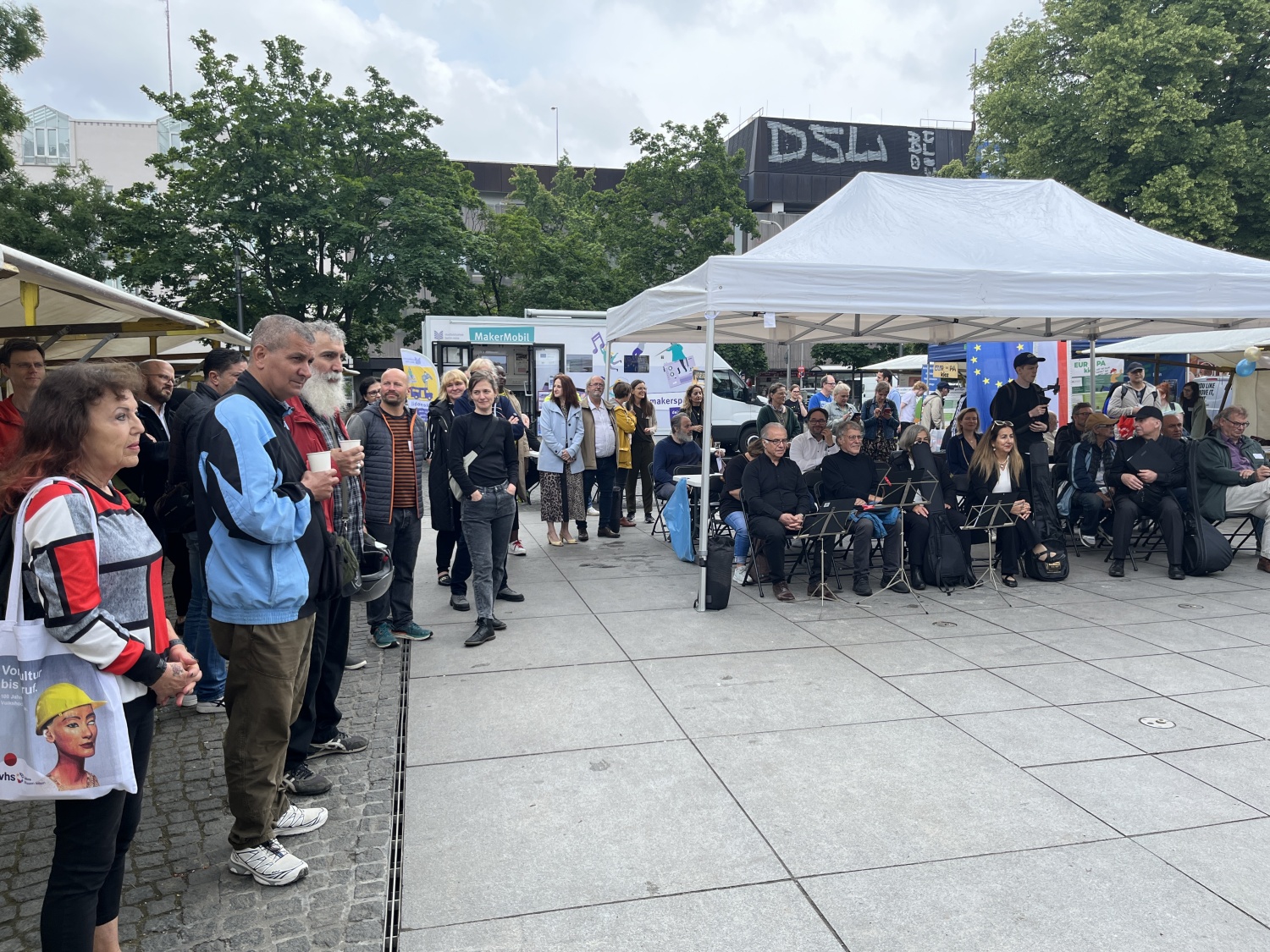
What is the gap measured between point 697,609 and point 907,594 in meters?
1.91

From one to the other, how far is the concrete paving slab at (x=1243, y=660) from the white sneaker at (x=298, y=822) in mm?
5167

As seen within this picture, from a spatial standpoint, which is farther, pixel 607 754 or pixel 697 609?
pixel 697 609

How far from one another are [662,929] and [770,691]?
2280 mm

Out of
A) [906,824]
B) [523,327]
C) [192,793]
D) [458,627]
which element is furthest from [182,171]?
[906,824]

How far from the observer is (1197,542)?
778 centimetres

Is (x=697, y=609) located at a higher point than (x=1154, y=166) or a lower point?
lower

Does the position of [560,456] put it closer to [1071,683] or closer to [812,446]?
[812,446]

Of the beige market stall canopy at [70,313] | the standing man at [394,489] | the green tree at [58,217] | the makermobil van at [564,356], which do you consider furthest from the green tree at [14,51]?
the standing man at [394,489]

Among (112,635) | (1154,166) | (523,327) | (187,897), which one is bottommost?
(187,897)

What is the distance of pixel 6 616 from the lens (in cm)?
202

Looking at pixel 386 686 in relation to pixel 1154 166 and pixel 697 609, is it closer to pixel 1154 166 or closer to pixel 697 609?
pixel 697 609

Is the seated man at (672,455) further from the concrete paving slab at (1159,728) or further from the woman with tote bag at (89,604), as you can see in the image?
the woman with tote bag at (89,604)

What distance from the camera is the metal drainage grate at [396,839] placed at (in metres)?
2.76

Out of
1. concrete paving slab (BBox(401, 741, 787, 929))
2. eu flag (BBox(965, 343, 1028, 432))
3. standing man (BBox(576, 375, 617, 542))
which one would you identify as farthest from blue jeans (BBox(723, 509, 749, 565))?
eu flag (BBox(965, 343, 1028, 432))
